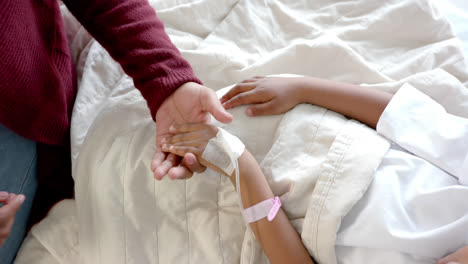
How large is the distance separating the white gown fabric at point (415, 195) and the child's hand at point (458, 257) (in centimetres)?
3

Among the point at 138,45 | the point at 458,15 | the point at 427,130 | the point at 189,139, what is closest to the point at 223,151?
the point at 189,139

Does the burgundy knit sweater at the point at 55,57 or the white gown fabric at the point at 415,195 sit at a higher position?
the burgundy knit sweater at the point at 55,57

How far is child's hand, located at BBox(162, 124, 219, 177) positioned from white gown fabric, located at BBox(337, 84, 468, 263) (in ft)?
1.07

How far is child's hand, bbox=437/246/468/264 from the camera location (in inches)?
24.3

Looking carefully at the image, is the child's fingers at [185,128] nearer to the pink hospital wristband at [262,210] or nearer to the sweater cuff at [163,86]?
the sweater cuff at [163,86]

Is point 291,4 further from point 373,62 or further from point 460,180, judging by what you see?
point 460,180

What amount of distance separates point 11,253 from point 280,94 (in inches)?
27.8

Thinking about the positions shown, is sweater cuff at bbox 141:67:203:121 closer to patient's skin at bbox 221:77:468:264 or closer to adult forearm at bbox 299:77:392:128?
patient's skin at bbox 221:77:468:264

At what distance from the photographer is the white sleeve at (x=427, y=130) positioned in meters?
0.73

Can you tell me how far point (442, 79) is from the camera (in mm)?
867

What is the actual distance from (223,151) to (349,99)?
319mm

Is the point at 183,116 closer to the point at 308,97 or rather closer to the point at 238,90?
the point at 238,90

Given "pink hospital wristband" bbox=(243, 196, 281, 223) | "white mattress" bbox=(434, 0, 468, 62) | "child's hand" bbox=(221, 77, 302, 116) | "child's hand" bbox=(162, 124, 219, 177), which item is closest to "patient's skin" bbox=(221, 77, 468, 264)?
"child's hand" bbox=(221, 77, 302, 116)

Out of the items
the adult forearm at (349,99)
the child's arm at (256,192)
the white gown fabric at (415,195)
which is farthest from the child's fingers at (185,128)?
the white gown fabric at (415,195)
